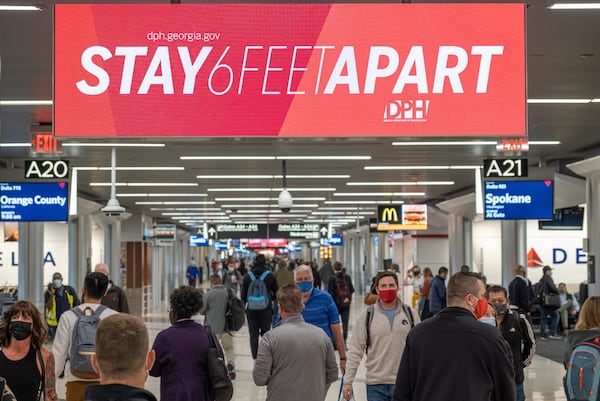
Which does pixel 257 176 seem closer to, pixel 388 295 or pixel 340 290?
pixel 340 290

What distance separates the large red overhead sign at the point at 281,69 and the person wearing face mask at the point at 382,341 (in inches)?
69.3

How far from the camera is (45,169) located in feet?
49.0

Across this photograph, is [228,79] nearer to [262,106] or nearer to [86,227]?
[262,106]

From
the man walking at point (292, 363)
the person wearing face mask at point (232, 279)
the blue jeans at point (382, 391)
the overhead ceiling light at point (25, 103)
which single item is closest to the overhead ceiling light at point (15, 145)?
the overhead ceiling light at point (25, 103)

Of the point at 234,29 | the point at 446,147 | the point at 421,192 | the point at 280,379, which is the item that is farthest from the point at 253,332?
the point at 421,192

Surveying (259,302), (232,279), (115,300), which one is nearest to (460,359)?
(115,300)

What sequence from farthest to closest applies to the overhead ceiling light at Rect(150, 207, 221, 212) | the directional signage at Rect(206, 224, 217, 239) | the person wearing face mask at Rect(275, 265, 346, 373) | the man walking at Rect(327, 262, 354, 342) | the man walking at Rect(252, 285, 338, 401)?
the directional signage at Rect(206, 224, 217, 239), the overhead ceiling light at Rect(150, 207, 221, 212), the man walking at Rect(327, 262, 354, 342), the person wearing face mask at Rect(275, 265, 346, 373), the man walking at Rect(252, 285, 338, 401)

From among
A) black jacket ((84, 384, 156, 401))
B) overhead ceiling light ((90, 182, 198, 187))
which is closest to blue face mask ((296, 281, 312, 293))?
black jacket ((84, 384, 156, 401))

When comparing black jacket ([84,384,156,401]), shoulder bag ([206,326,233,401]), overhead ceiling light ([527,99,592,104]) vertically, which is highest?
overhead ceiling light ([527,99,592,104])

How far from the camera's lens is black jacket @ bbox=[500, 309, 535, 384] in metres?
7.68

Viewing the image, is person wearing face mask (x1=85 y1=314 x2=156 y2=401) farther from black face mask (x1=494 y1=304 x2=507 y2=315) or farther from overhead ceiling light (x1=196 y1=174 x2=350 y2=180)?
overhead ceiling light (x1=196 y1=174 x2=350 y2=180)

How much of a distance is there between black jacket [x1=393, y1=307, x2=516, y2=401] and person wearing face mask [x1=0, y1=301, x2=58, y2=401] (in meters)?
2.55

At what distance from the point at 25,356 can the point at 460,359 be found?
2872mm

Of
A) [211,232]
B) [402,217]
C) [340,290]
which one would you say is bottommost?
[340,290]
